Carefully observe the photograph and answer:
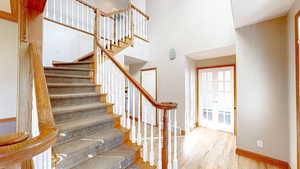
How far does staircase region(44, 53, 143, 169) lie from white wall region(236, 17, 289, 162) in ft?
7.15

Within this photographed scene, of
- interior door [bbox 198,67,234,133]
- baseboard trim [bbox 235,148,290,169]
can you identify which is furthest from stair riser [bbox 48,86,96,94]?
interior door [bbox 198,67,234,133]

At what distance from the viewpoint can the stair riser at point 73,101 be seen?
6.10 ft

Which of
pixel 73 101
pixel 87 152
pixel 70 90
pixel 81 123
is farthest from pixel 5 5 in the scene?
pixel 87 152

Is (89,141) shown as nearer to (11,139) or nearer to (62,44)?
(11,139)

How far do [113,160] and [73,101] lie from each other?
1104 millimetres

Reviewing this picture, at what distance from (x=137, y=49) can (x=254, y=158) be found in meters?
3.64

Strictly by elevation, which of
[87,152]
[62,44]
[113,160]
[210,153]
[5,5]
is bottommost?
[210,153]

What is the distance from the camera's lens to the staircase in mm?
1461

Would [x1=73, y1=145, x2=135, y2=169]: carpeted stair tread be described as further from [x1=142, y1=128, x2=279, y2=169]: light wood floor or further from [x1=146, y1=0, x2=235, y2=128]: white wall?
[x1=146, y1=0, x2=235, y2=128]: white wall

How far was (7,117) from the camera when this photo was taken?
2.40 metres

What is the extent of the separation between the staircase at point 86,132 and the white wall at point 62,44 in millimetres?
1255

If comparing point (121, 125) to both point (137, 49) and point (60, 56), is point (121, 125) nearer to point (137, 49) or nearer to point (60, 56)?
point (137, 49)

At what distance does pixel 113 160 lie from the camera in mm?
1564

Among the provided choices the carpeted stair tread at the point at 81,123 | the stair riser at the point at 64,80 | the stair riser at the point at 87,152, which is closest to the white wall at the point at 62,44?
the stair riser at the point at 64,80
